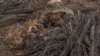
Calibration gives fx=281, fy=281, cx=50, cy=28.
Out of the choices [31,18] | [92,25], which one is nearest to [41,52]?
[92,25]

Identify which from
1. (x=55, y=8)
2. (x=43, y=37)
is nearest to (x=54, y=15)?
(x=55, y=8)

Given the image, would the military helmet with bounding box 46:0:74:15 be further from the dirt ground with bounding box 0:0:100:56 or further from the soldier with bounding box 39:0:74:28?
the dirt ground with bounding box 0:0:100:56

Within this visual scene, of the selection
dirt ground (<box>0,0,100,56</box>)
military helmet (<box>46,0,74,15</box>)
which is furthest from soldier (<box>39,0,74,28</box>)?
dirt ground (<box>0,0,100,56</box>)

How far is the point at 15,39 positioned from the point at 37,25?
535 millimetres

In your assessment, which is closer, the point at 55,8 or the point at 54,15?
the point at 54,15

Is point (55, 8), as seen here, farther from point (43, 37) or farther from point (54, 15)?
point (43, 37)

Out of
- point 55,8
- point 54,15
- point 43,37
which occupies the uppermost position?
point 55,8

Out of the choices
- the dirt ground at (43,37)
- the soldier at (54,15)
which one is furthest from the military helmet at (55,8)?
the dirt ground at (43,37)

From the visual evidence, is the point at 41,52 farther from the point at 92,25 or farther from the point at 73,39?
the point at 92,25

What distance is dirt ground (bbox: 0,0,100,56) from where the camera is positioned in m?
4.40

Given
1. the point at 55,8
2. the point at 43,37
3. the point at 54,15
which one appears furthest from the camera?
the point at 55,8

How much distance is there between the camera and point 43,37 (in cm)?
518

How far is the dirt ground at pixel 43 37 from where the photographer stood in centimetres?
440

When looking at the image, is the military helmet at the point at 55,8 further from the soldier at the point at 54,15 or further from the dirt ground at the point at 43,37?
the dirt ground at the point at 43,37
